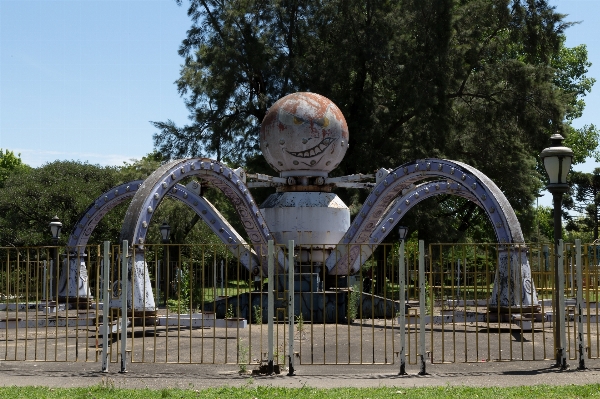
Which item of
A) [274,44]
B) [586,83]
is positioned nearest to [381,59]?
[274,44]

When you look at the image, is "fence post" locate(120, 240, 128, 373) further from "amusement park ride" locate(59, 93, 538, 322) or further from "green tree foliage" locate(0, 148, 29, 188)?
"green tree foliage" locate(0, 148, 29, 188)

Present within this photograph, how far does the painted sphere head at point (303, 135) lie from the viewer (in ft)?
71.8

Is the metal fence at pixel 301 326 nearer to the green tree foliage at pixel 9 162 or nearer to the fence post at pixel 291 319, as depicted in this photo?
the fence post at pixel 291 319

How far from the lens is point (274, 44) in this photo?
1358 inches

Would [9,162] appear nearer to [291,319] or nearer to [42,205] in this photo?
[42,205]

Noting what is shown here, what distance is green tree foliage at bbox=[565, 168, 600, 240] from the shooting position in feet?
163

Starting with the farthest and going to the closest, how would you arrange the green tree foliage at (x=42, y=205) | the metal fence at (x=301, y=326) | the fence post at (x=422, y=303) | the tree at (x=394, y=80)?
1. the green tree foliage at (x=42, y=205)
2. the tree at (x=394, y=80)
3. the metal fence at (x=301, y=326)
4. the fence post at (x=422, y=303)

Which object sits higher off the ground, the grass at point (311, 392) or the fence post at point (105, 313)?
the fence post at point (105, 313)

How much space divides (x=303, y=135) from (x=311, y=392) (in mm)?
12717

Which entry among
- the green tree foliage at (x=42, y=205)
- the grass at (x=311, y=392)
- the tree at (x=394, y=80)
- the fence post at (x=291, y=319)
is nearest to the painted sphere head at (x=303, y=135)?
the tree at (x=394, y=80)

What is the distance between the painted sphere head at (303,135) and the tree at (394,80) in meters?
8.95

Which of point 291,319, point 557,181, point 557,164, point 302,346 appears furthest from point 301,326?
point 557,164

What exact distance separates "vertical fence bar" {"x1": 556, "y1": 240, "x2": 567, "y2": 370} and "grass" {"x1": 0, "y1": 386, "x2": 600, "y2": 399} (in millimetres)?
1718

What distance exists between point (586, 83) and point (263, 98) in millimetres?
22763
